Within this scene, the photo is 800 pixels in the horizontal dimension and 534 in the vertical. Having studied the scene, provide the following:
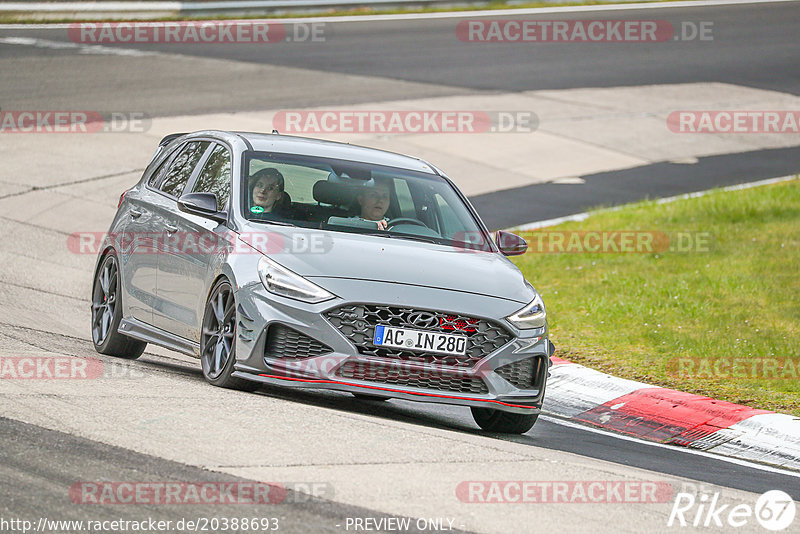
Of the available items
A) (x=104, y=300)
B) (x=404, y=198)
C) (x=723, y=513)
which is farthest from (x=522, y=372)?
(x=104, y=300)

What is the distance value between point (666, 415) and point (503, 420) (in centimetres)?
166

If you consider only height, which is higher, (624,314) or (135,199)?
(135,199)

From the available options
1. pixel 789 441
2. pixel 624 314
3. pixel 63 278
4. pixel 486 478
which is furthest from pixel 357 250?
pixel 63 278

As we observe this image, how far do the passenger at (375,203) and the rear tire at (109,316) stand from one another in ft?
7.25

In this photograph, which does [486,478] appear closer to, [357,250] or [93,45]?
[357,250]

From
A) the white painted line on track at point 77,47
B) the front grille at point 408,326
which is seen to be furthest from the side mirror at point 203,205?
the white painted line on track at point 77,47

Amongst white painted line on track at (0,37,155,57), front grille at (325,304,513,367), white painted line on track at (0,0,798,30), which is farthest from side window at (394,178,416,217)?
white painted line on track at (0,0,798,30)

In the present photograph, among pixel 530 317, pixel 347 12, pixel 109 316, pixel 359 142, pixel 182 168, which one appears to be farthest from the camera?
pixel 347 12

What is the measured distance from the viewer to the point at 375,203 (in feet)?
30.3

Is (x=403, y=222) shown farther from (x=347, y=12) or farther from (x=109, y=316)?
(x=347, y=12)

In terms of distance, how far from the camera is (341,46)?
31.0 meters

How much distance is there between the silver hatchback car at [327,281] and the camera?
798cm

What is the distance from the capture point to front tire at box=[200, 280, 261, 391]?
8.31 metres

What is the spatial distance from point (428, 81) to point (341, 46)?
4.02 meters
